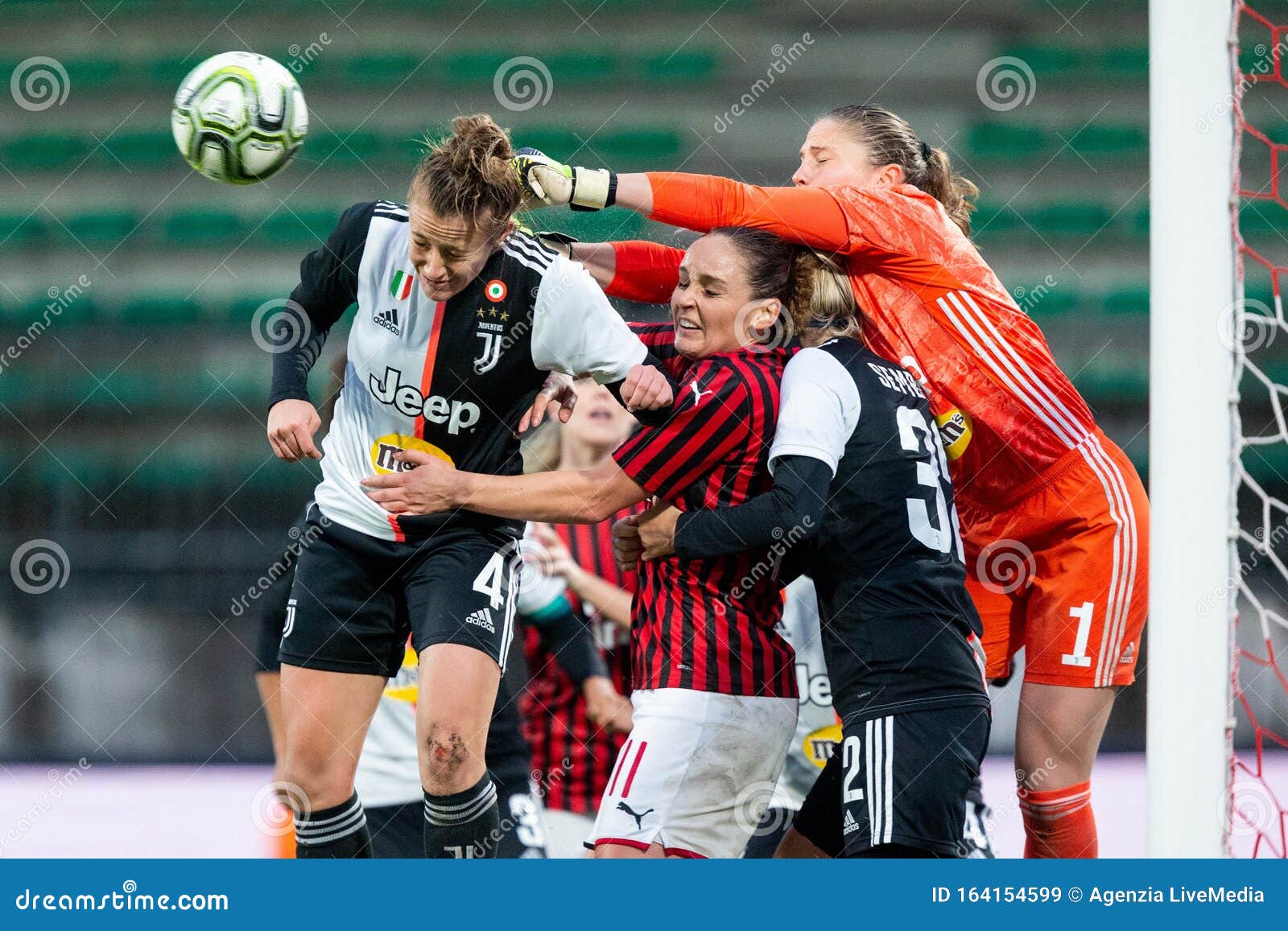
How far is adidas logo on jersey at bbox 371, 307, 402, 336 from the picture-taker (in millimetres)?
2961

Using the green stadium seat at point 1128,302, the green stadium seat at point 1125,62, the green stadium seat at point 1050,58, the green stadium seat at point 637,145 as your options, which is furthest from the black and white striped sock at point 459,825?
the green stadium seat at point 1125,62

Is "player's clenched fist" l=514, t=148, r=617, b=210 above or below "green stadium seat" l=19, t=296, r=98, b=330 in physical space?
below

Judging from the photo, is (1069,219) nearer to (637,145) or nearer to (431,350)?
(637,145)

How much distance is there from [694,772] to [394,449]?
99 cm

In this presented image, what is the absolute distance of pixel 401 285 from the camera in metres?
2.97

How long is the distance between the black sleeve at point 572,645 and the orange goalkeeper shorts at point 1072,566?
3.63 feet

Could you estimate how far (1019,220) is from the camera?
23.4 feet

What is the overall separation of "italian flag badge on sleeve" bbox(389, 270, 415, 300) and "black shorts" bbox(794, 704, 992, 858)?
133 cm

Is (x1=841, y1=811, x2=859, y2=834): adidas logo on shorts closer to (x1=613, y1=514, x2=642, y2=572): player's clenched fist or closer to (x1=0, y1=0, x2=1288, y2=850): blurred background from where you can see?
(x1=613, y1=514, x2=642, y2=572): player's clenched fist

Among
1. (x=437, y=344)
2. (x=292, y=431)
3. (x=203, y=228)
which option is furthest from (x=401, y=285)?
(x=203, y=228)

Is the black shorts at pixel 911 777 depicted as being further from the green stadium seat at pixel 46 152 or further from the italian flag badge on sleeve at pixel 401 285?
the green stadium seat at pixel 46 152

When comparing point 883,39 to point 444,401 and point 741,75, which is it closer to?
point 741,75

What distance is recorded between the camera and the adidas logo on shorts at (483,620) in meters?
2.87

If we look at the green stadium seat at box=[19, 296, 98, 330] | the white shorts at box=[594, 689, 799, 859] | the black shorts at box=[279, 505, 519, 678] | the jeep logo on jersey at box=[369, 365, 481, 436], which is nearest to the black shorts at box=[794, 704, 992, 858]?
the white shorts at box=[594, 689, 799, 859]
